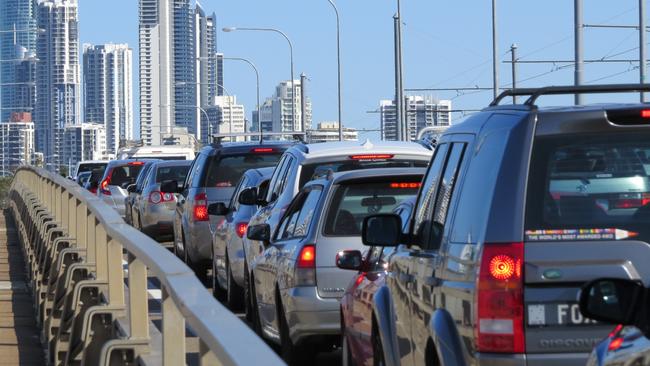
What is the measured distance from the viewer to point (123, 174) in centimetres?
3762

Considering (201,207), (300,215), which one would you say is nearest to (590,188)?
(300,215)

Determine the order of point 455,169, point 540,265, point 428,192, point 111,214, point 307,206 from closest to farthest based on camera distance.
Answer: point 540,265 < point 455,169 < point 428,192 < point 111,214 < point 307,206

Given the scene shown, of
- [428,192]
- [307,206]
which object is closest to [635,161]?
[428,192]

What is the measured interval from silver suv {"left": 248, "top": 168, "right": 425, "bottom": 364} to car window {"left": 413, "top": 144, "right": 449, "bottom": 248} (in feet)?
11.1

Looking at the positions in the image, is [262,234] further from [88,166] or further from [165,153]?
[88,166]

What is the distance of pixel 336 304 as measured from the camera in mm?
11180

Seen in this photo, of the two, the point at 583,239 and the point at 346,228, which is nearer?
the point at 583,239

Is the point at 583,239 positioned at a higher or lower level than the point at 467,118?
lower

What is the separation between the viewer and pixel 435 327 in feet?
21.5

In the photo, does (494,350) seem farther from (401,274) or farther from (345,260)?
(345,260)

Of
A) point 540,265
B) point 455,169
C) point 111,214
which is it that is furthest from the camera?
point 111,214

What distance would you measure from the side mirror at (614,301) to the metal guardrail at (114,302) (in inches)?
39.7

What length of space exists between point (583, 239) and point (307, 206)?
6254mm

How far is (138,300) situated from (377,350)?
1.54m
